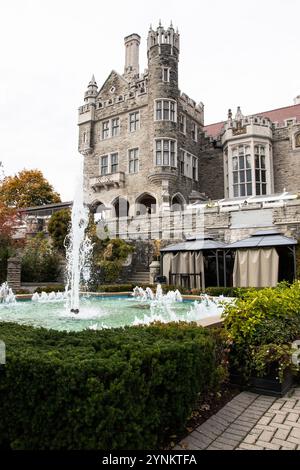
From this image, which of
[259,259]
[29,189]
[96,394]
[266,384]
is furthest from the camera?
[29,189]

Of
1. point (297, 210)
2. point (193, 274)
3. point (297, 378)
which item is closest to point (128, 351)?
point (297, 378)

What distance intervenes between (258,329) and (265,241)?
1167cm

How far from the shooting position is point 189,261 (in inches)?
708

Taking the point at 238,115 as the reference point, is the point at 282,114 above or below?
above

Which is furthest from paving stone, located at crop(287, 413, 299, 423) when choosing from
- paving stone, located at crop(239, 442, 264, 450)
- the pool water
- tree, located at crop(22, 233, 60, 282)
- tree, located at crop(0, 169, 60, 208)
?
tree, located at crop(0, 169, 60, 208)

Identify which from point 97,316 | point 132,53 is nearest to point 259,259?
point 97,316

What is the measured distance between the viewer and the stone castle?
86.5 ft

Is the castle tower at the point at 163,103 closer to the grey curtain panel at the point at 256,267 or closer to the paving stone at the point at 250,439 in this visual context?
the grey curtain panel at the point at 256,267

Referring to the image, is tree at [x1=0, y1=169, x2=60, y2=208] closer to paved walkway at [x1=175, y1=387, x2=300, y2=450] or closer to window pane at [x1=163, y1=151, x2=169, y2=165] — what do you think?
window pane at [x1=163, y1=151, x2=169, y2=165]

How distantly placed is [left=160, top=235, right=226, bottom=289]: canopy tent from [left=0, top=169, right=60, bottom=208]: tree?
99.6 feet

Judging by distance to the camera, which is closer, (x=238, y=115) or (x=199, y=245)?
(x=199, y=245)

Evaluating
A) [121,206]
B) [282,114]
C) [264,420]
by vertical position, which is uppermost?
[282,114]

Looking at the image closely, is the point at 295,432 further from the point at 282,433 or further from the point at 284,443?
the point at 284,443

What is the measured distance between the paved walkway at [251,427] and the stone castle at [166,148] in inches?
819
